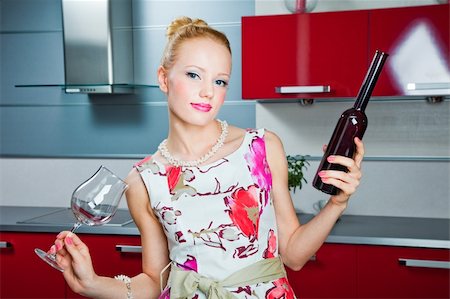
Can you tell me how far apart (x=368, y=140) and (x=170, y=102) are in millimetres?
1749

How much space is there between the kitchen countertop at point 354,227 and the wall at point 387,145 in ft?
0.30

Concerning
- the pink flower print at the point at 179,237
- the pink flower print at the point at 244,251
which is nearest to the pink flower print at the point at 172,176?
the pink flower print at the point at 179,237

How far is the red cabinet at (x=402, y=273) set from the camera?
7.32 ft

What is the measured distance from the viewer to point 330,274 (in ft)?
7.78

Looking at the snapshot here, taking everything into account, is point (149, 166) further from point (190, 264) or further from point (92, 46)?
point (92, 46)

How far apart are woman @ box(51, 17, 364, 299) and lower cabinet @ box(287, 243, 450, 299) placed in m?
1.04

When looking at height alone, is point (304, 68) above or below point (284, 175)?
above

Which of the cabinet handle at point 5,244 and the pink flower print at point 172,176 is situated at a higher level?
the pink flower print at point 172,176

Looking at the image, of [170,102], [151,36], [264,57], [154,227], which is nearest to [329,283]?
[264,57]

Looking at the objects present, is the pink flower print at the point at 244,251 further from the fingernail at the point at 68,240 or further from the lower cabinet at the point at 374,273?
the lower cabinet at the point at 374,273

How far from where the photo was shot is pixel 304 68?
256 centimetres

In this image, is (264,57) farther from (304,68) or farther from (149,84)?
(149,84)

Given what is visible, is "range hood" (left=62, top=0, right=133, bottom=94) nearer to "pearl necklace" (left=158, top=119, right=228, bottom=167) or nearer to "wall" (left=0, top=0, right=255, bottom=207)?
"wall" (left=0, top=0, right=255, bottom=207)

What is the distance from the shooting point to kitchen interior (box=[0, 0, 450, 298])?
2.38 meters
